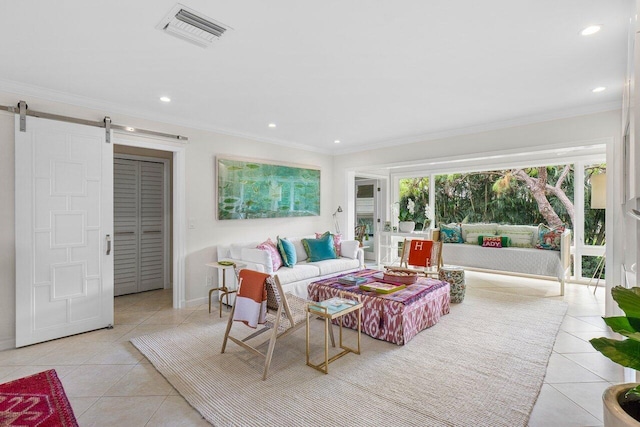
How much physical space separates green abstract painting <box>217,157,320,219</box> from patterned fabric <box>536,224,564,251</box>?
12.9ft

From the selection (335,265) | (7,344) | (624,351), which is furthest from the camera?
(335,265)

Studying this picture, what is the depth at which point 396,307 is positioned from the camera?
10.1 ft

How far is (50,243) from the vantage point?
3.25m

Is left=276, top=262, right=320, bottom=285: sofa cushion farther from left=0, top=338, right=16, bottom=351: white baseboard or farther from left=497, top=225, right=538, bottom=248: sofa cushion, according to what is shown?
left=497, top=225, right=538, bottom=248: sofa cushion

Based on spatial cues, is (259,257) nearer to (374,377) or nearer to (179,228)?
(179,228)

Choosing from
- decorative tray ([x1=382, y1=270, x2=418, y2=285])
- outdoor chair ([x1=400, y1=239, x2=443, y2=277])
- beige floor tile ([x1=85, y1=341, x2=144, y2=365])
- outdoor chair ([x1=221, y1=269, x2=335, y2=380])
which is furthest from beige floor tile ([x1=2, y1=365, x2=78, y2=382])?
outdoor chair ([x1=400, y1=239, x2=443, y2=277])

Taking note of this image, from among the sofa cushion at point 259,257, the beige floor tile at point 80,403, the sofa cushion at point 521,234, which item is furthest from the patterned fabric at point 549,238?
the beige floor tile at point 80,403

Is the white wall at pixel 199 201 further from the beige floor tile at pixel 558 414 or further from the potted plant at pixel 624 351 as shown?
the potted plant at pixel 624 351

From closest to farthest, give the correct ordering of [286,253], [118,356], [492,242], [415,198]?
[118,356] < [286,253] < [492,242] < [415,198]

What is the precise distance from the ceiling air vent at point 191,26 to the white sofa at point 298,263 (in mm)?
2546

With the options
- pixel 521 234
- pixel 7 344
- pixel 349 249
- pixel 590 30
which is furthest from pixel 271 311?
pixel 521 234

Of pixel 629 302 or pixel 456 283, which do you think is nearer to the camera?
pixel 629 302

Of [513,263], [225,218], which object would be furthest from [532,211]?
[225,218]

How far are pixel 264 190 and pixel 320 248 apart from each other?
1324mm
